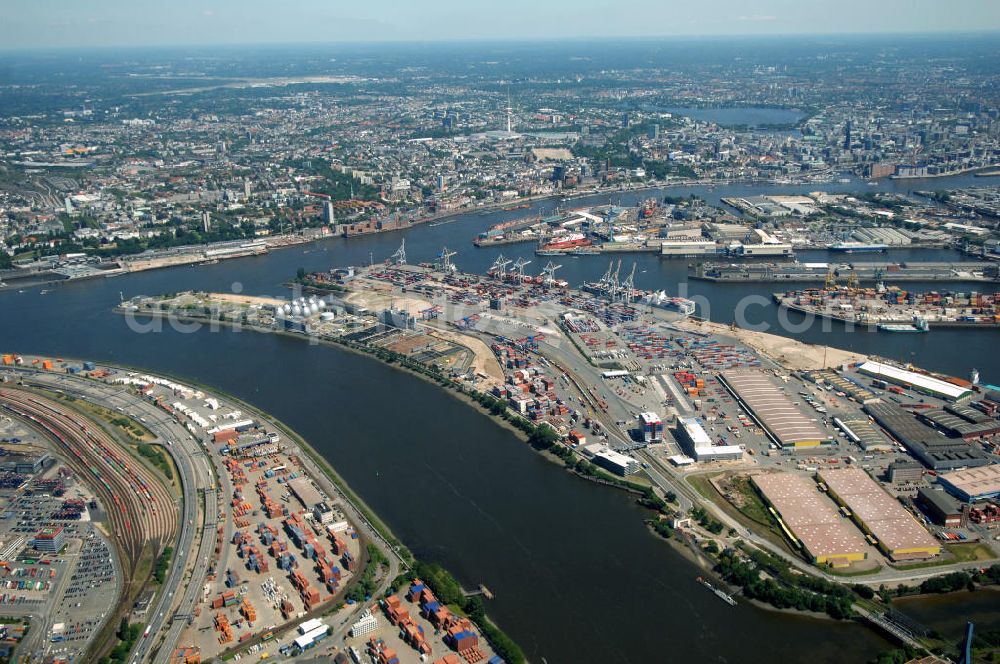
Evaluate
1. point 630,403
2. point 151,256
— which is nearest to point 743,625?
point 630,403

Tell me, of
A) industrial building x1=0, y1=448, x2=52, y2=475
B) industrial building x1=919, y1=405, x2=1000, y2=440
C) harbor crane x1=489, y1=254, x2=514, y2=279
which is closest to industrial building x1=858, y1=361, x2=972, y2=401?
industrial building x1=919, y1=405, x2=1000, y2=440

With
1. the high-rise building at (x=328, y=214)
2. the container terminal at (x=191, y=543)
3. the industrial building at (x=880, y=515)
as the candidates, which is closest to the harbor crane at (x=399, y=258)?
the high-rise building at (x=328, y=214)

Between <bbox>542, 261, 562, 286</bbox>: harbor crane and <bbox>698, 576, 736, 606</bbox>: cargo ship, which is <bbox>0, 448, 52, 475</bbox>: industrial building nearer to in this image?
<bbox>698, 576, 736, 606</bbox>: cargo ship

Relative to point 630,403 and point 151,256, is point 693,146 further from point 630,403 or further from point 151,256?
point 630,403

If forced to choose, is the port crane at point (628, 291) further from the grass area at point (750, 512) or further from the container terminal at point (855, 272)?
the grass area at point (750, 512)

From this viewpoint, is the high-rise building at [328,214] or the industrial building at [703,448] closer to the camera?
the industrial building at [703,448]

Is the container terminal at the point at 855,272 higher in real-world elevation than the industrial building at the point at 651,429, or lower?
lower
